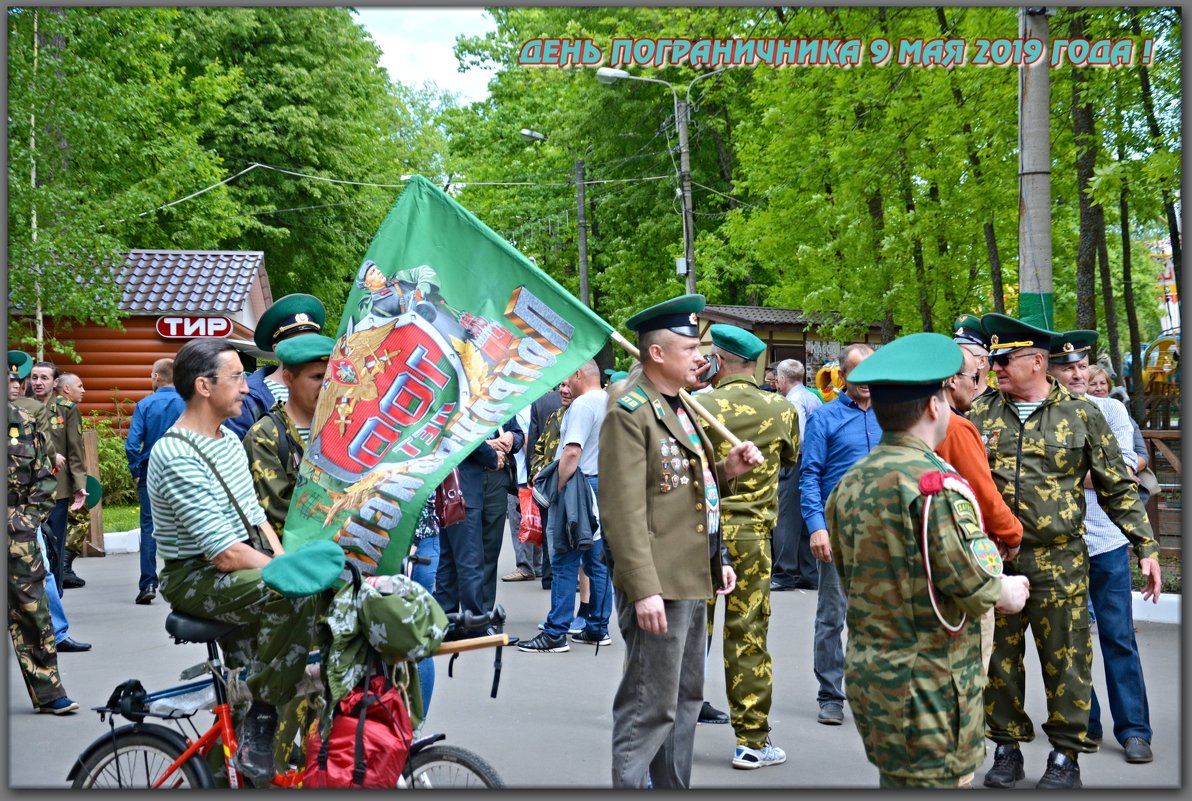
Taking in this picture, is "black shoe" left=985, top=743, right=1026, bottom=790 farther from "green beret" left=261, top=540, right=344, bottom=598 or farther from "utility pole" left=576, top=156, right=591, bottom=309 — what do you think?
"utility pole" left=576, top=156, right=591, bottom=309

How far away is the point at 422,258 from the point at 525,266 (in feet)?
1.40

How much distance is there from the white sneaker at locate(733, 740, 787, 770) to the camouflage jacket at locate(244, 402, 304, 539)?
2.59 m

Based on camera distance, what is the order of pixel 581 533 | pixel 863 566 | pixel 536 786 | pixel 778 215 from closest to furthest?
1. pixel 863 566
2. pixel 536 786
3. pixel 581 533
4. pixel 778 215

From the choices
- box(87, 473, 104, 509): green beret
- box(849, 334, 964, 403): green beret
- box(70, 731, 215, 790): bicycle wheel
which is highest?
box(849, 334, 964, 403): green beret

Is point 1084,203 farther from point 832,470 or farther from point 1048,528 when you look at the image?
point 1048,528

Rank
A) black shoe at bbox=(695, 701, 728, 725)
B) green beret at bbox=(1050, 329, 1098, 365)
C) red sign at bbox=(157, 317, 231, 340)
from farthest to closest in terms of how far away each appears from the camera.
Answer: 1. red sign at bbox=(157, 317, 231, 340)
2. black shoe at bbox=(695, 701, 728, 725)
3. green beret at bbox=(1050, 329, 1098, 365)

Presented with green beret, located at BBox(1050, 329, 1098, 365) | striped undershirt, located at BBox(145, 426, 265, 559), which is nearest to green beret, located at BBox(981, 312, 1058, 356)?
green beret, located at BBox(1050, 329, 1098, 365)

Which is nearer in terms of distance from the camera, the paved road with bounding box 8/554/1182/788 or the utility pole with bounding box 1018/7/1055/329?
the paved road with bounding box 8/554/1182/788

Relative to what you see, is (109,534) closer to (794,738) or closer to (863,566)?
(794,738)

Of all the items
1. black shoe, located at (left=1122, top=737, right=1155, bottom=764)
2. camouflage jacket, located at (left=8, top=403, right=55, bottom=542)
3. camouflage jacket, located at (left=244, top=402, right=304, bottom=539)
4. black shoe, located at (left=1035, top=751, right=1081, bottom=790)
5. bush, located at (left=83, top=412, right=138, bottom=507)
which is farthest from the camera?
bush, located at (left=83, top=412, right=138, bottom=507)

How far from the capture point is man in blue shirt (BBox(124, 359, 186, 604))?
419 inches

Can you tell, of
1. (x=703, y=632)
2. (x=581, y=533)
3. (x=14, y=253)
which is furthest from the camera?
(x=14, y=253)

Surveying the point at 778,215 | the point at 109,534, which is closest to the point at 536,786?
the point at 109,534

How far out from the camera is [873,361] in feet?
13.4
